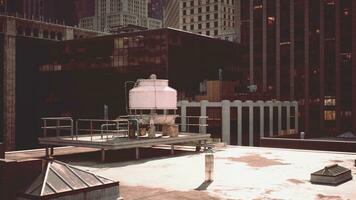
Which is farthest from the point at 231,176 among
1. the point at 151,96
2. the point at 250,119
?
the point at 250,119

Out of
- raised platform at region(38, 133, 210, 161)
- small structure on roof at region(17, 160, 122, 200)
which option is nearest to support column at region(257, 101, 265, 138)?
raised platform at region(38, 133, 210, 161)

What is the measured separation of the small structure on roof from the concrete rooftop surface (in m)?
3.41

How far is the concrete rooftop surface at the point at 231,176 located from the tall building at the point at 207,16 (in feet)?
405

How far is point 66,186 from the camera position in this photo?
9.24 metres

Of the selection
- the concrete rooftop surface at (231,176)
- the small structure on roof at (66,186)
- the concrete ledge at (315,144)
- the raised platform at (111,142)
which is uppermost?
the small structure on roof at (66,186)

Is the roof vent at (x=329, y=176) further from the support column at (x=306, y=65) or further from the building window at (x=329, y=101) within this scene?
the support column at (x=306, y=65)

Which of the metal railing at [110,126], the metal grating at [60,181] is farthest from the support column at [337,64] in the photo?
the metal grating at [60,181]

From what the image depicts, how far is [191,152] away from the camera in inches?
1057

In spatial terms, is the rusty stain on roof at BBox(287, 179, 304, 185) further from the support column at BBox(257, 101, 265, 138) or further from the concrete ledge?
the support column at BBox(257, 101, 265, 138)

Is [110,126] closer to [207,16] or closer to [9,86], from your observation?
[9,86]

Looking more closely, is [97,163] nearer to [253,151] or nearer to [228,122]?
[253,151]

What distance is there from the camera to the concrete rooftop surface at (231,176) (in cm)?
1381

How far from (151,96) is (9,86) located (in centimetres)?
8445

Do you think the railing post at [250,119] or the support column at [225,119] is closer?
the support column at [225,119]
